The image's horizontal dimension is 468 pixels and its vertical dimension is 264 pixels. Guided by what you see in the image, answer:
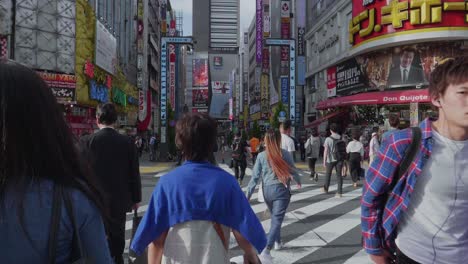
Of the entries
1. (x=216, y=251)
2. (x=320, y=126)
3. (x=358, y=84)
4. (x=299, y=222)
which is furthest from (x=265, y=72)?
(x=216, y=251)

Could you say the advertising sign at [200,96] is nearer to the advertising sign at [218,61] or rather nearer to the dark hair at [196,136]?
the advertising sign at [218,61]

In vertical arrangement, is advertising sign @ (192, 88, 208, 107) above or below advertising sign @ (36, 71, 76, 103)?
above

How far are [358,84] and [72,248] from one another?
29.6m

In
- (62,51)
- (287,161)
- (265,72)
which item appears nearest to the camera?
(287,161)

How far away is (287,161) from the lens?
5.97 meters

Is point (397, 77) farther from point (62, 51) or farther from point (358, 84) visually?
point (62, 51)

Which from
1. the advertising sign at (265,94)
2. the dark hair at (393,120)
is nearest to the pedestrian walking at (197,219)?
the dark hair at (393,120)

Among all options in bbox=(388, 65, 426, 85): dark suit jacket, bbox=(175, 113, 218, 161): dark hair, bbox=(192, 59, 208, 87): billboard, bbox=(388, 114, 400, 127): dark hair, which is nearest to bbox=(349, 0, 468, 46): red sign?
bbox=(388, 65, 426, 85): dark suit jacket

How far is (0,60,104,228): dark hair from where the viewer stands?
1.34 meters

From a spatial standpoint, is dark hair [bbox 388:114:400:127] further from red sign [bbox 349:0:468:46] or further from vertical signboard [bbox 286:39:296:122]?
vertical signboard [bbox 286:39:296:122]

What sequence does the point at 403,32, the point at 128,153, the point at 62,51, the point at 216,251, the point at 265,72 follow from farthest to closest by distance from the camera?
the point at 265,72
the point at 403,32
the point at 62,51
the point at 128,153
the point at 216,251

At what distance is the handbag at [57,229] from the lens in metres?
1.32

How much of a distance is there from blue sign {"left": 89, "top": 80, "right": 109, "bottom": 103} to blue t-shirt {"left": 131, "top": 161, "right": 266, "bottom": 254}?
2335 cm

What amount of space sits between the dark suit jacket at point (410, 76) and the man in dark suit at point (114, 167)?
24.0 meters
